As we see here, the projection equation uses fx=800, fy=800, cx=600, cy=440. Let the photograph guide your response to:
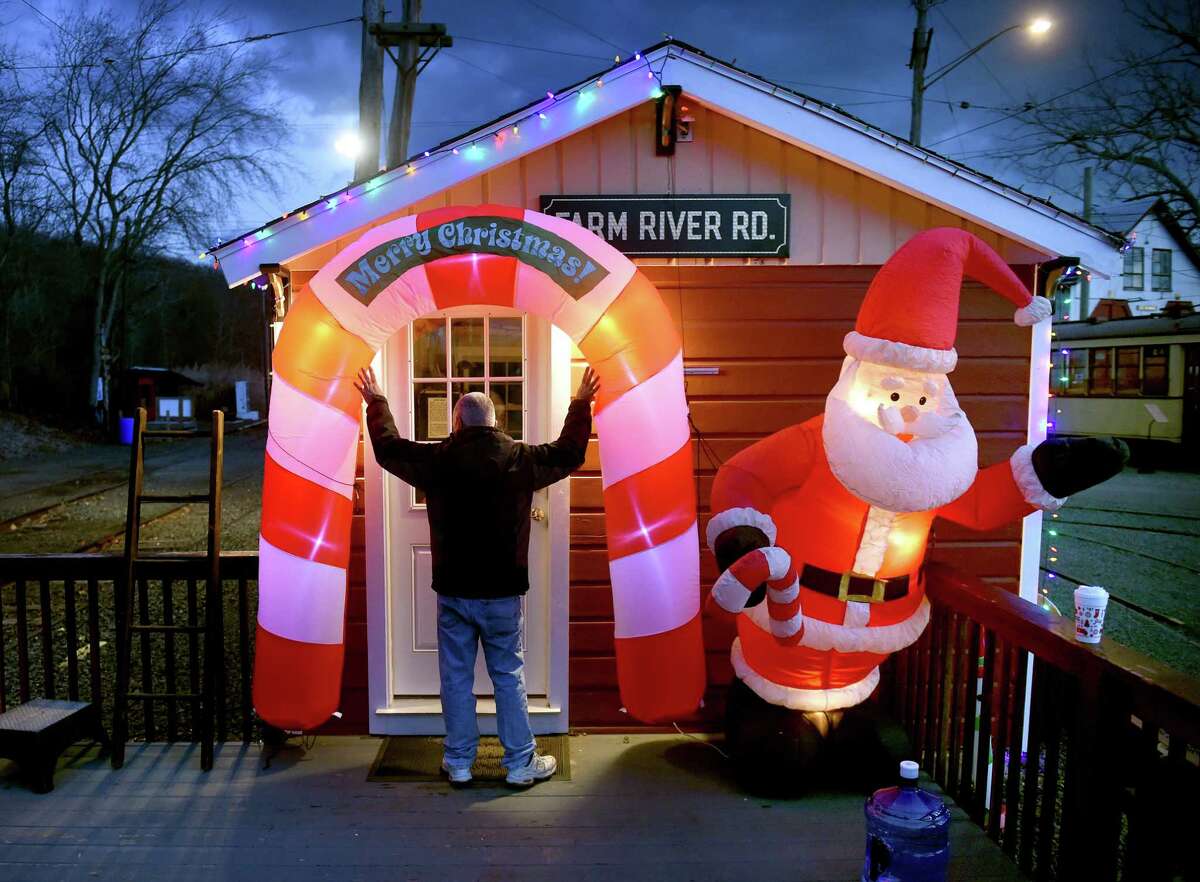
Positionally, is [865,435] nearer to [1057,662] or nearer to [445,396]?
[1057,662]

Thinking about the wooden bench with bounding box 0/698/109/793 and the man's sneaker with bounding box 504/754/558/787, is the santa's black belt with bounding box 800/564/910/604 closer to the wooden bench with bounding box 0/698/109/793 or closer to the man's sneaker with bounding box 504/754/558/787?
the man's sneaker with bounding box 504/754/558/787

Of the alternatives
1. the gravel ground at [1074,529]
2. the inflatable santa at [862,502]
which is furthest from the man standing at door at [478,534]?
the gravel ground at [1074,529]

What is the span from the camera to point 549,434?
3965mm

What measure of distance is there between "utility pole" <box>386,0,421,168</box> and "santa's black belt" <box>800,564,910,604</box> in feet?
27.6

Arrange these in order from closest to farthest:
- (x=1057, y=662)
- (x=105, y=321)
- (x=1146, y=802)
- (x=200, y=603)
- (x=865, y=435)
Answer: (x=1146, y=802), (x=1057, y=662), (x=865, y=435), (x=200, y=603), (x=105, y=321)

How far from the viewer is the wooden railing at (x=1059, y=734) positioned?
7.40 ft

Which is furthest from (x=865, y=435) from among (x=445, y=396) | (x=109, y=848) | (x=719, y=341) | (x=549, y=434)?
(x=109, y=848)

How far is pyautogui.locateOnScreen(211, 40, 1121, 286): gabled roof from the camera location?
3.76 meters

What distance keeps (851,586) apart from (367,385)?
220 cm

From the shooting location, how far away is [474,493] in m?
3.31

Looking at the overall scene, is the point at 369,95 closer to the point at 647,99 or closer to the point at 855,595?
the point at 647,99

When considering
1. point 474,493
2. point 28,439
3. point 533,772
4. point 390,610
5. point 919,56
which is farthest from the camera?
point 28,439

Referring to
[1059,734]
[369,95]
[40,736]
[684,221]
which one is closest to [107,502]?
[369,95]

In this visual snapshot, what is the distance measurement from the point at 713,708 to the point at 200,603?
5.96 m
